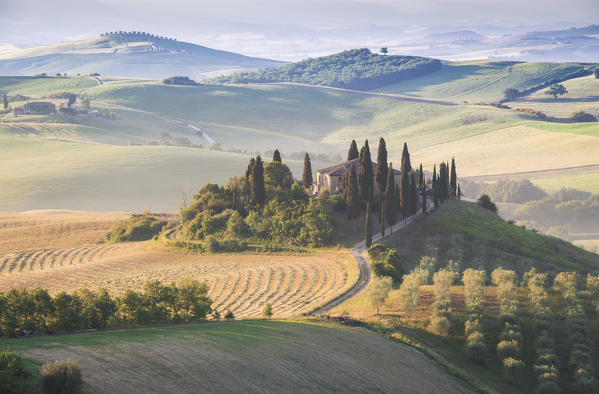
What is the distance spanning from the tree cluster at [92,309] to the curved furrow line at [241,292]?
11001 millimetres

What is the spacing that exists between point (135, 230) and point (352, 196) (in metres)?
33.5

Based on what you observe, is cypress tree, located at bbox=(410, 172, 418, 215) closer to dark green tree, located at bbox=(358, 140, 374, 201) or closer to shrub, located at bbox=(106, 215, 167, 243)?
dark green tree, located at bbox=(358, 140, 374, 201)

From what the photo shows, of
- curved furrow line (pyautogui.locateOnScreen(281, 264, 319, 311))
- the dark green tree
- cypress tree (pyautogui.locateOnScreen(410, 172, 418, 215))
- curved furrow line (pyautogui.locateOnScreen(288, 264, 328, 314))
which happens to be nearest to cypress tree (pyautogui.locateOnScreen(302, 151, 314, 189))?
the dark green tree

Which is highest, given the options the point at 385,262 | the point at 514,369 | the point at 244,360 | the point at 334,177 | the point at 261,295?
the point at 334,177

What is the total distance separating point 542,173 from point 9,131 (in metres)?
166

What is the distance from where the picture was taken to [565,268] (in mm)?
65875

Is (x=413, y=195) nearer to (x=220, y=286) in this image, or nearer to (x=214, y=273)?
(x=214, y=273)

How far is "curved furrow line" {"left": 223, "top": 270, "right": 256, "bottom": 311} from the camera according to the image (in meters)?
48.1

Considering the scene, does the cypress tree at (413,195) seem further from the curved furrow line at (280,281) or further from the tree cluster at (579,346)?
the tree cluster at (579,346)

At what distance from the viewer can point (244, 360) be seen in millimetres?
23266

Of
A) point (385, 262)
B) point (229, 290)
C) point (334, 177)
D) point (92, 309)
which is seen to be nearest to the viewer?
point (92, 309)

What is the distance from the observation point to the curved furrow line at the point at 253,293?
46916 mm

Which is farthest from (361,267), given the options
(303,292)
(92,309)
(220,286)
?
(92,309)

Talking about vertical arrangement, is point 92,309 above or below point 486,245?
above
